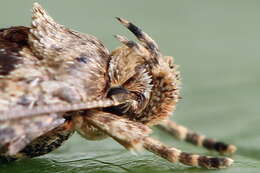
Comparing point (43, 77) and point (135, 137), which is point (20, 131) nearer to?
point (43, 77)

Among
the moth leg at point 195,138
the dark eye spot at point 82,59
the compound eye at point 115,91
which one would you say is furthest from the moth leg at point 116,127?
the moth leg at point 195,138

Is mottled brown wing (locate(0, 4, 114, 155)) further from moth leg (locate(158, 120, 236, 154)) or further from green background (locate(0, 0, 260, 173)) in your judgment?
moth leg (locate(158, 120, 236, 154))

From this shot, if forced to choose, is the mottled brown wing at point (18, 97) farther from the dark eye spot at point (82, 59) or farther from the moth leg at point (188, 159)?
the moth leg at point (188, 159)

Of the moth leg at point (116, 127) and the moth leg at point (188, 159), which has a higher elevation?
the moth leg at point (116, 127)

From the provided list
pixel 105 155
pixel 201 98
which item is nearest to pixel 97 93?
pixel 105 155

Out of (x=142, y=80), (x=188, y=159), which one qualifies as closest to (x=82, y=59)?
(x=142, y=80)

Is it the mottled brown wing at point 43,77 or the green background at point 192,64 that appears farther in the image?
the green background at point 192,64

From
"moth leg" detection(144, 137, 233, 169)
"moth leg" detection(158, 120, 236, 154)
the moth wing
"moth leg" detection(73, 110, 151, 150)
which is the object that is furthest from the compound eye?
"moth leg" detection(158, 120, 236, 154)
